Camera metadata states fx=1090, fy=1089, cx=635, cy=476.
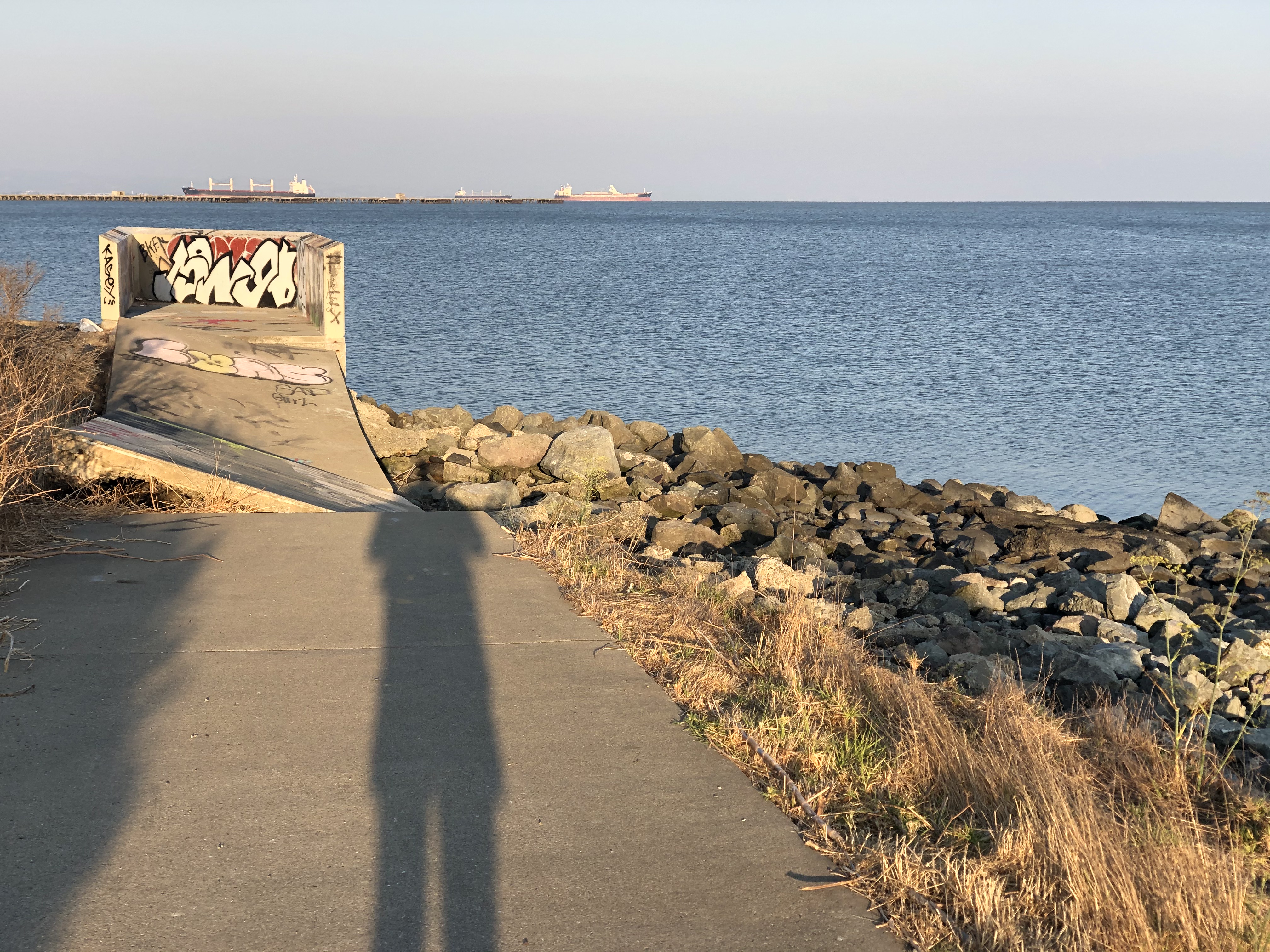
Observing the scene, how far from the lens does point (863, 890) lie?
10.9 ft

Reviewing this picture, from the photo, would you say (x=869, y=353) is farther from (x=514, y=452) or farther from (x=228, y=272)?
(x=514, y=452)

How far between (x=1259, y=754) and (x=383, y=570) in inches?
197

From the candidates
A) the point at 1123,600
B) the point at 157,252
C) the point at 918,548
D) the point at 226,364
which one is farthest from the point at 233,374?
the point at 1123,600

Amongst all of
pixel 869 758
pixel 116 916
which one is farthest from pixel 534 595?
pixel 116 916

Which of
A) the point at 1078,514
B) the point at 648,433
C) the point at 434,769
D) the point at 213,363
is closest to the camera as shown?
the point at 434,769

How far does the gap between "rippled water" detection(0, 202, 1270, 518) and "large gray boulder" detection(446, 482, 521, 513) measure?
846cm

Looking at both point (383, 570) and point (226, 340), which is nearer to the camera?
point (383, 570)

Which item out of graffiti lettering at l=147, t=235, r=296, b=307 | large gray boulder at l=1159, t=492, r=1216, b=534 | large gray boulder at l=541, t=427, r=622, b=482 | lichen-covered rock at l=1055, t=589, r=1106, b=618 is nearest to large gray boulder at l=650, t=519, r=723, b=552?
large gray boulder at l=541, t=427, r=622, b=482

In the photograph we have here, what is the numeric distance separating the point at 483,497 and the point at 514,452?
107 inches

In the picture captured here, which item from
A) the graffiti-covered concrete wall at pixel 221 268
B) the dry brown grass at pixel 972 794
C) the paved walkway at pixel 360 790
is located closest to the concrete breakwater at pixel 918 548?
the dry brown grass at pixel 972 794

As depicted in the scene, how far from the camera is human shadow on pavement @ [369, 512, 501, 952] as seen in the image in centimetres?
310

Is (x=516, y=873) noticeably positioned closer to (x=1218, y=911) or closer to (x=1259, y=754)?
(x=1218, y=911)

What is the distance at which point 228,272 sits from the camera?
18438mm

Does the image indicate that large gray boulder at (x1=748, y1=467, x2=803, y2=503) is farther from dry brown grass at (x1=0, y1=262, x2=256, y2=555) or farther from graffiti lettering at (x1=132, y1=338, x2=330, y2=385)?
dry brown grass at (x1=0, y1=262, x2=256, y2=555)
